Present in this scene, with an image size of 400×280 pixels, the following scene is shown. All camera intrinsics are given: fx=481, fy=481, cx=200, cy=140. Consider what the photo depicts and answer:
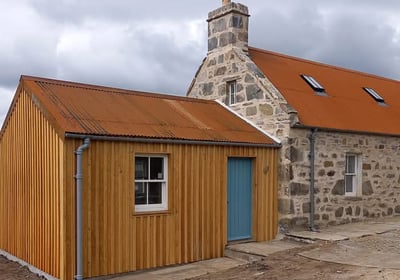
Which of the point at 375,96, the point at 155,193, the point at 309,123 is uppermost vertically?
the point at 375,96

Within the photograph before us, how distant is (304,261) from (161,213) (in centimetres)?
320

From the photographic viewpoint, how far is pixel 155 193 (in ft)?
35.2

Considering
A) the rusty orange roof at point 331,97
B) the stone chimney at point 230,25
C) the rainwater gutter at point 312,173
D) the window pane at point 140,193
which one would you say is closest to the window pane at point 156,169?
the window pane at point 140,193

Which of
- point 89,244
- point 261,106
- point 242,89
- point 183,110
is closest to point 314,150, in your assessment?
point 261,106

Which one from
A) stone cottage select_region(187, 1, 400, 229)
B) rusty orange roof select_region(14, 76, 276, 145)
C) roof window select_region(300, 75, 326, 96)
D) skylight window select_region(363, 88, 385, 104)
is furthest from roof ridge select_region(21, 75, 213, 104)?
skylight window select_region(363, 88, 385, 104)

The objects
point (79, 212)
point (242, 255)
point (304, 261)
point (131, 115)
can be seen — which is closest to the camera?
point (79, 212)

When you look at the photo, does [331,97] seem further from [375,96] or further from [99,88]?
[99,88]

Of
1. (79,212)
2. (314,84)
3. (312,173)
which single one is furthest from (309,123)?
(79,212)

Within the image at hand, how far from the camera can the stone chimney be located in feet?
47.8

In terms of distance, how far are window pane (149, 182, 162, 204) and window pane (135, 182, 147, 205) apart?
0.52 feet

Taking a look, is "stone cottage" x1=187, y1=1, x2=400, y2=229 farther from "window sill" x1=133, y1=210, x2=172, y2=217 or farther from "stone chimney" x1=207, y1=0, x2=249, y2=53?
"window sill" x1=133, y1=210, x2=172, y2=217

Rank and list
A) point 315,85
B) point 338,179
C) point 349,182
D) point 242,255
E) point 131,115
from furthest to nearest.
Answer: point 315,85, point 349,182, point 338,179, point 242,255, point 131,115

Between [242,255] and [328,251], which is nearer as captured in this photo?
[328,251]

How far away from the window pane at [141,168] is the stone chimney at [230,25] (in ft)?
18.6
